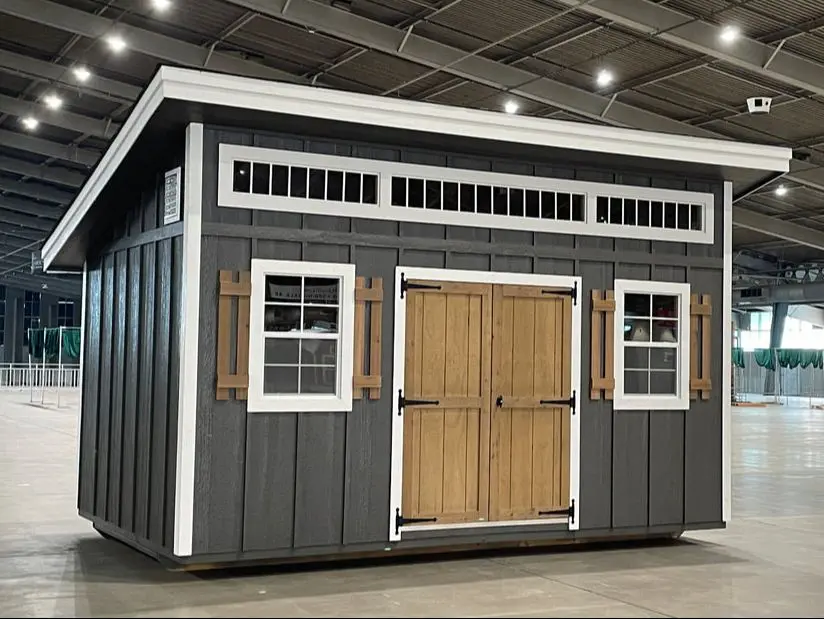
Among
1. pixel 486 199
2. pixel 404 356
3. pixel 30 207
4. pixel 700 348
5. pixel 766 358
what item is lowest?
pixel 404 356

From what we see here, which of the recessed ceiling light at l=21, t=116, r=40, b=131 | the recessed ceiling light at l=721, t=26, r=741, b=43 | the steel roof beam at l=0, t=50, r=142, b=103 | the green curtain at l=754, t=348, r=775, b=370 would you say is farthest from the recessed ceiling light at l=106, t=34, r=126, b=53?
the green curtain at l=754, t=348, r=775, b=370

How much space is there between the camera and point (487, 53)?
1836 cm

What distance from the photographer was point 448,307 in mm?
9031

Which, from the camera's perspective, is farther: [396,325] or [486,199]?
[486,199]

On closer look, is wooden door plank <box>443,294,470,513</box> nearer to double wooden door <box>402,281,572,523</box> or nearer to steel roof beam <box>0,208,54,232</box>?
double wooden door <box>402,281,572,523</box>

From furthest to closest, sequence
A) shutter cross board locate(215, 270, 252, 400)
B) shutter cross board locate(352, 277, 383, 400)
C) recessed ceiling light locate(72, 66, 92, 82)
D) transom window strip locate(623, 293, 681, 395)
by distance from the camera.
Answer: recessed ceiling light locate(72, 66, 92, 82), transom window strip locate(623, 293, 681, 395), shutter cross board locate(352, 277, 383, 400), shutter cross board locate(215, 270, 252, 400)

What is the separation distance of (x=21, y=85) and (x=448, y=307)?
17290 millimetres

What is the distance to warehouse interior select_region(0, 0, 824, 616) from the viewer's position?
25.2 feet

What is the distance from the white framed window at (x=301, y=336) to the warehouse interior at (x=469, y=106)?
1328 mm

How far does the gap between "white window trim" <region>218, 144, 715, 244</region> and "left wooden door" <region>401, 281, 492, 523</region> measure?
606 millimetres

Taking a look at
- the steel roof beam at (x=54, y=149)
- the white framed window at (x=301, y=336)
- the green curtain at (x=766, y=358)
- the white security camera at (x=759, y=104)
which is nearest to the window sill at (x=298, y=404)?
the white framed window at (x=301, y=336)

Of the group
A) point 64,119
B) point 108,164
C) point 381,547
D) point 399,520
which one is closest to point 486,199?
point 399,520

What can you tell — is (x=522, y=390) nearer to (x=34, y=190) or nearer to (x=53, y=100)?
(x=53, y=100)

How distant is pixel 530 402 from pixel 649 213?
6.85 feet
